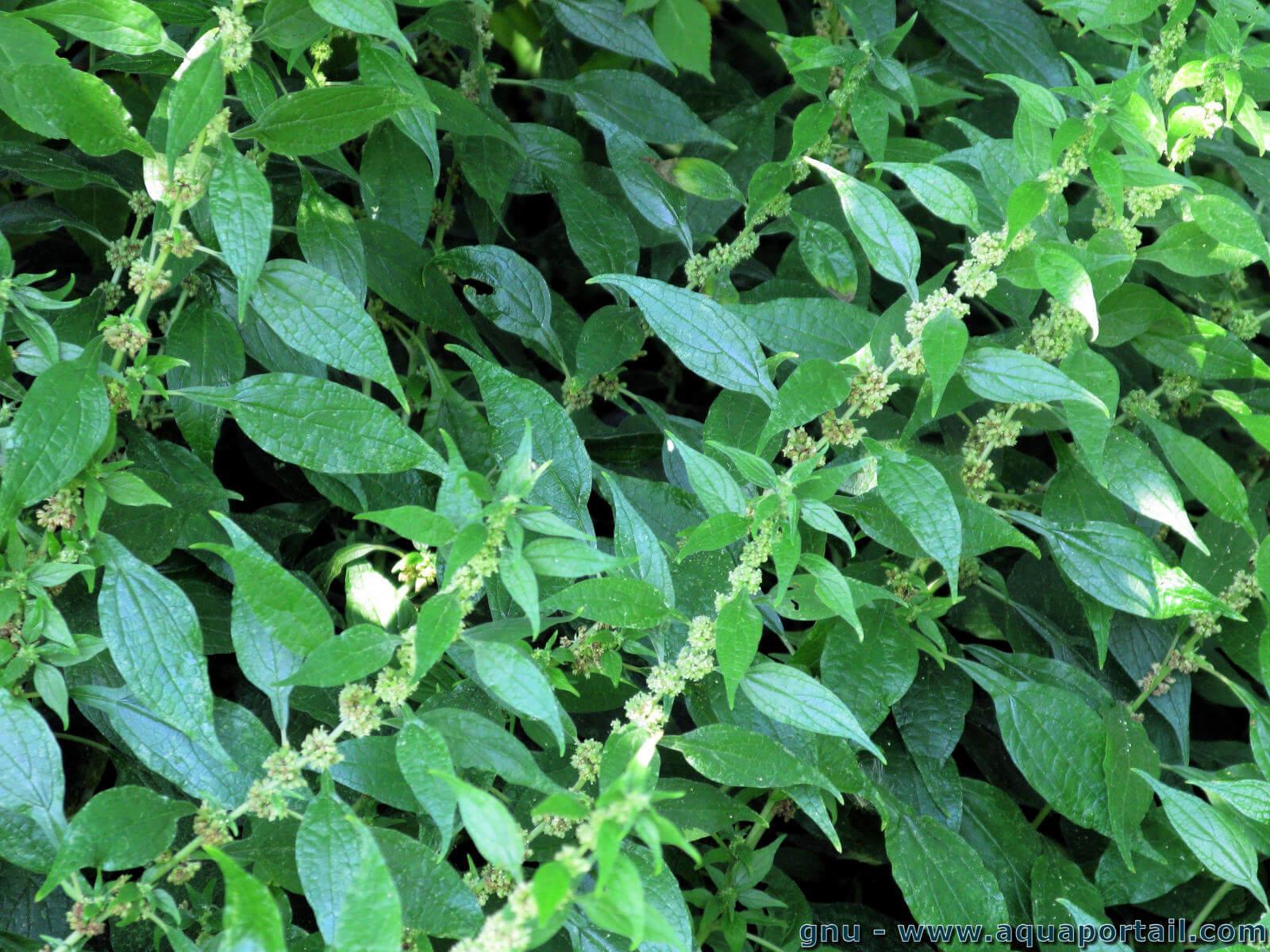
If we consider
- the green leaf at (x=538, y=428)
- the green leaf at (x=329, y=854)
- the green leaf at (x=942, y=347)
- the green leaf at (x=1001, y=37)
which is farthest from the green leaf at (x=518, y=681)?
the green leaf at (x=1001, y=37)

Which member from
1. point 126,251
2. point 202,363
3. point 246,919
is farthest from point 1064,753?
point 126,251

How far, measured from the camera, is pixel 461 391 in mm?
Answer: 1184

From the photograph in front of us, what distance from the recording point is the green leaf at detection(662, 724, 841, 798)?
786mm

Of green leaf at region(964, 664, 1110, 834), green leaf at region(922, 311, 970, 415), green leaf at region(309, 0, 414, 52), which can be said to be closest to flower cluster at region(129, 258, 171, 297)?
green leaf at region(309, 0, 414, 52)

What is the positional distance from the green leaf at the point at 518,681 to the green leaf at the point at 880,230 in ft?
1.36

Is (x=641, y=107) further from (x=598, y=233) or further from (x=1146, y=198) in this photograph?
(x=1146, y=198)

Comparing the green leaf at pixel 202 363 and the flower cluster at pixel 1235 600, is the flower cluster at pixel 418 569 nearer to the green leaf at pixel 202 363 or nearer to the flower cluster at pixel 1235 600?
the green leaf at pixel 202 363

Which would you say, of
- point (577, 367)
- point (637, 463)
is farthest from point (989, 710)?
point (577, 367)

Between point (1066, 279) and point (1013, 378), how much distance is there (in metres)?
0.08

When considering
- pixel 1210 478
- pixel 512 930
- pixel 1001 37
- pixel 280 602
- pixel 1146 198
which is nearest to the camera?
pixel 512 930

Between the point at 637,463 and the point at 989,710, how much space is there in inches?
17.3

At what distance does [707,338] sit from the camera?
2.94ft

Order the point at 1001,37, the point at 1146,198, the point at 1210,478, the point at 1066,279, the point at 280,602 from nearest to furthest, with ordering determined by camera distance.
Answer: the point at 280,602
the point at 1066,279
the point at 1146,198
the point at 1210,478
the point at 1001,37

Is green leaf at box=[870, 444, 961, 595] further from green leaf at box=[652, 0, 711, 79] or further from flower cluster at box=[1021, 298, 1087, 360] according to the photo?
green leaf at box=[652, 0, 711, 79]
